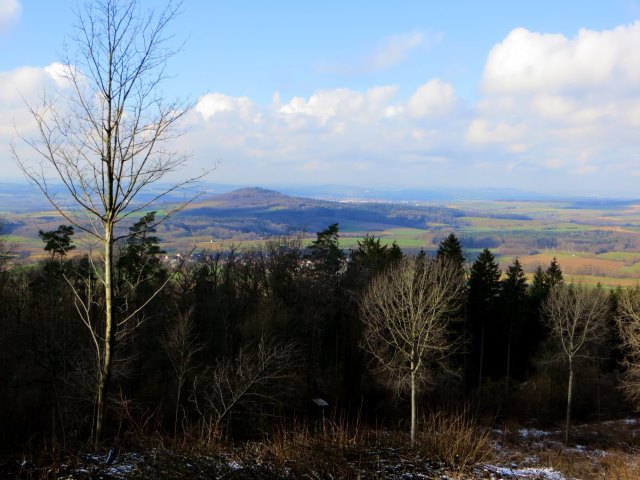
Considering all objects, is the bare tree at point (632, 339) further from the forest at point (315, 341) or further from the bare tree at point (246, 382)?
the bare tree at point (246, 382)

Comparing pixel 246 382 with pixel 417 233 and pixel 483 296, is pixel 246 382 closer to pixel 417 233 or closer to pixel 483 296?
pixel 483 296

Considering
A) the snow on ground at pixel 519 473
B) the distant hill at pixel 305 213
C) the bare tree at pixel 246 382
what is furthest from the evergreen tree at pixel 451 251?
the distant hill at pixel 305 213

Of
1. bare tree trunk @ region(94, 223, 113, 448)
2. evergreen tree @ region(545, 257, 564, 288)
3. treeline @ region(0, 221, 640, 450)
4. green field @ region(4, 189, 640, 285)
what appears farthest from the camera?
green field @ region(4, 189, 640, 285)

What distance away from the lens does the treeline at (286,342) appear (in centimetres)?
2013

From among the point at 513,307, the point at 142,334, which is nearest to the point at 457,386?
the point at 513,307

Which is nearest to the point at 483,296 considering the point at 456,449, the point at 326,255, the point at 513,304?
the point at 513,304

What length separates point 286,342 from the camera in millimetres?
26938

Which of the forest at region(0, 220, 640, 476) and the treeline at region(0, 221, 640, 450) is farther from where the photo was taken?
the treeline at region(0, 221, 640, 450)

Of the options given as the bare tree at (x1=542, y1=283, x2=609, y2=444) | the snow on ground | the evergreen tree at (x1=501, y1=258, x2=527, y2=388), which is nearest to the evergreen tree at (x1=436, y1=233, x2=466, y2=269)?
the evergreen tree at (x1=501, y1=258, x2=527, y2=388)

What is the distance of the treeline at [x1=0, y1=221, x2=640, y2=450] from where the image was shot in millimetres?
20131

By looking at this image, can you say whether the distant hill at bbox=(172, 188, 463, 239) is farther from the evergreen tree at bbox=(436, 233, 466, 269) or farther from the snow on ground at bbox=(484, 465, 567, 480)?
the snow on ground at bbox=(484, 465, 567, 480)

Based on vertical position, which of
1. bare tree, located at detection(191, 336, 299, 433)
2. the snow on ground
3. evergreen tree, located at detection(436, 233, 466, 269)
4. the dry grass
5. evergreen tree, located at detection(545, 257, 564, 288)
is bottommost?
bare tree, located at detection(191, 336, 299, 433)

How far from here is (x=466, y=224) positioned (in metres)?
152

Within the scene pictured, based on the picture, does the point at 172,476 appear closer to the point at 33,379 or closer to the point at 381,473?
the point at 381,473
